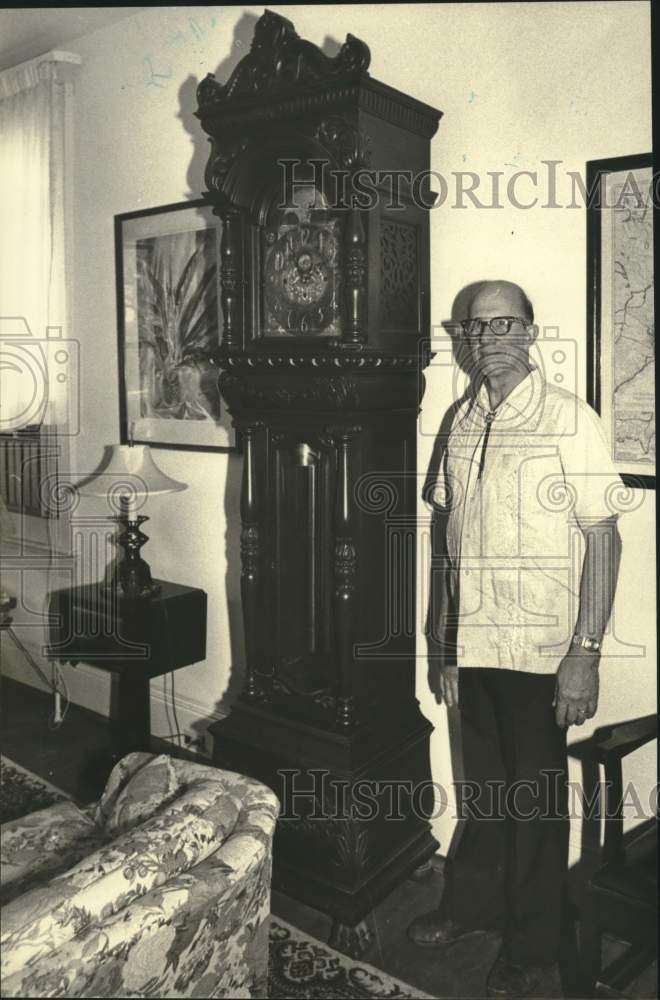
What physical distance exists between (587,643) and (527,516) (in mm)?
380

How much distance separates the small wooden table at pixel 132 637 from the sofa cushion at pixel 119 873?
1.42m

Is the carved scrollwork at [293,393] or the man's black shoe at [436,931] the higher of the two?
the carved scrollwork at [293,393]

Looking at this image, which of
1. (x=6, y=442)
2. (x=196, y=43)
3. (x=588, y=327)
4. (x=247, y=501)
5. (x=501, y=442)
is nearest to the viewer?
(x=501, y=442)

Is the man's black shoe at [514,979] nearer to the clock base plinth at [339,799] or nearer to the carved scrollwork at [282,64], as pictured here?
the clock base plinth at [339,799]

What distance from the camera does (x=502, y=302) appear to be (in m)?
2.35

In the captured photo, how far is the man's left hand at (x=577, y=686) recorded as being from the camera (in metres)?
2.29

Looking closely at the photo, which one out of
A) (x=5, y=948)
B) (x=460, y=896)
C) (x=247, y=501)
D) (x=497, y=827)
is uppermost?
(x=247, y=501)

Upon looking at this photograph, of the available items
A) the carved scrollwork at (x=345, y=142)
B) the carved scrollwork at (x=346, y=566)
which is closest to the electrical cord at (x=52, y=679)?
the carved scrollwork at (x=346, y=566)

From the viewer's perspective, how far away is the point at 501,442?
7.88ft

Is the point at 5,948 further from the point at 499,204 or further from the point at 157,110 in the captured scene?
the point at 157,110

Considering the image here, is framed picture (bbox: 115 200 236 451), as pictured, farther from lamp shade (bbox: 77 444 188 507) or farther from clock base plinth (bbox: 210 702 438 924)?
clock base plinth (bbox: 210 702 438 924)

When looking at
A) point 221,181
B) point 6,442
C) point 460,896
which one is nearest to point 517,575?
point 460,896

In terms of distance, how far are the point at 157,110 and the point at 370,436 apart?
1.95 meters

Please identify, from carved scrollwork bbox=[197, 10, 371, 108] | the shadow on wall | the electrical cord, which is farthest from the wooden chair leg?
the electrical cord
